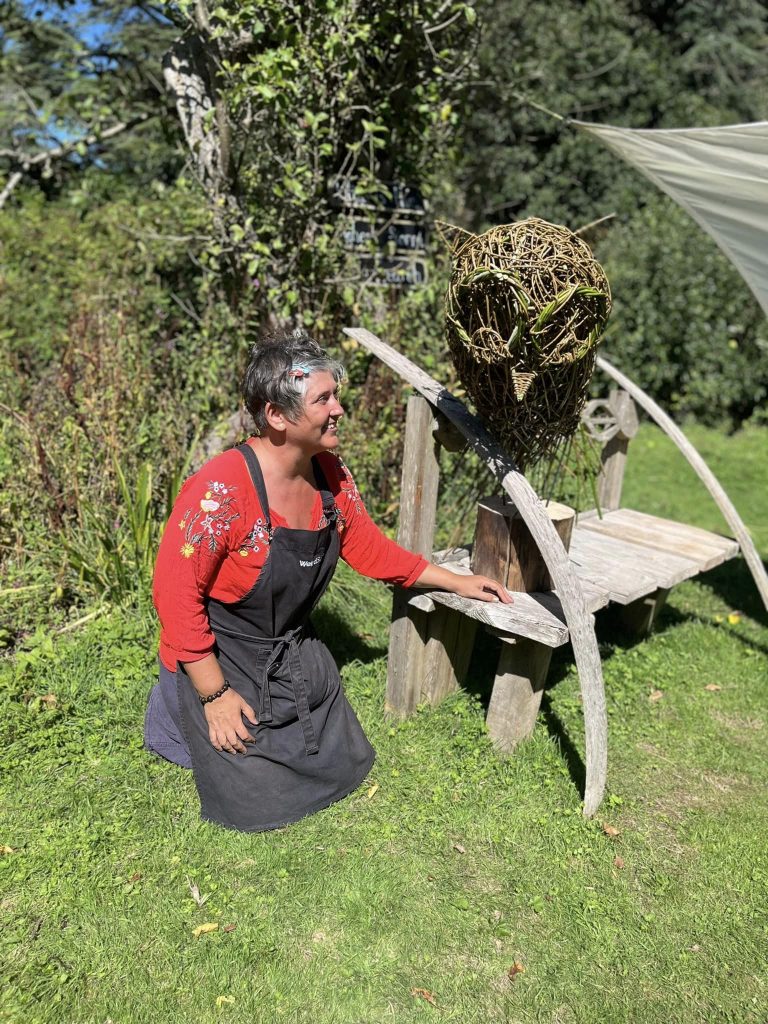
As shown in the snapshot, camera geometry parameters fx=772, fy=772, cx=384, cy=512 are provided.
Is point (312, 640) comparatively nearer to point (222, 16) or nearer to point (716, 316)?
point (222, 16)

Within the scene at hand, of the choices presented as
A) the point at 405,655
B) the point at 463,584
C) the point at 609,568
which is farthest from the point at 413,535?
the point at 609,568

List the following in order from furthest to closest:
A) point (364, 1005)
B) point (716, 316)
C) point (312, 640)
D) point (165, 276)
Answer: point (716, 316)
point (165, 276)
point (312, 640)
point (364, 1005)

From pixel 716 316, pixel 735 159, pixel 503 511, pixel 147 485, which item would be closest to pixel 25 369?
pixel 147 485

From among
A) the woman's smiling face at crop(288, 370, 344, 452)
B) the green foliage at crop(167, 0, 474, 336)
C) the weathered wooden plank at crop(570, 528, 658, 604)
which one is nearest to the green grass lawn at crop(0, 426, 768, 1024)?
the weathered wooden plank at crop(570, 528, 658, 604)

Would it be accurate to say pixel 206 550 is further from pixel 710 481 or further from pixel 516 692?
pixel 710 481

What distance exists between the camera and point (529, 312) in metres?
2.35

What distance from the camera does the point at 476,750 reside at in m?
3.23

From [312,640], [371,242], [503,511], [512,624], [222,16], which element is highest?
[222,16]

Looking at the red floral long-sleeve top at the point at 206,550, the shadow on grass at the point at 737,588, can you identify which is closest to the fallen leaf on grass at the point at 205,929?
the red floral long-sleeve top at the point at 206,550

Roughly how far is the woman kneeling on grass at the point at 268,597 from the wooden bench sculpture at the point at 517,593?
18cm

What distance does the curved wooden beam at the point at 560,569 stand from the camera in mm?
2643

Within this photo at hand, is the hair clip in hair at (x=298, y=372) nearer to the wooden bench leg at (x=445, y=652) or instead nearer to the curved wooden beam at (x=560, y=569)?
the curved wooden beam at (x=560, y=569)

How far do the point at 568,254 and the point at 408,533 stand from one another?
126 centimetres

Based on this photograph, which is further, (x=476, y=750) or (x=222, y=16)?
(x=222, y=16)
